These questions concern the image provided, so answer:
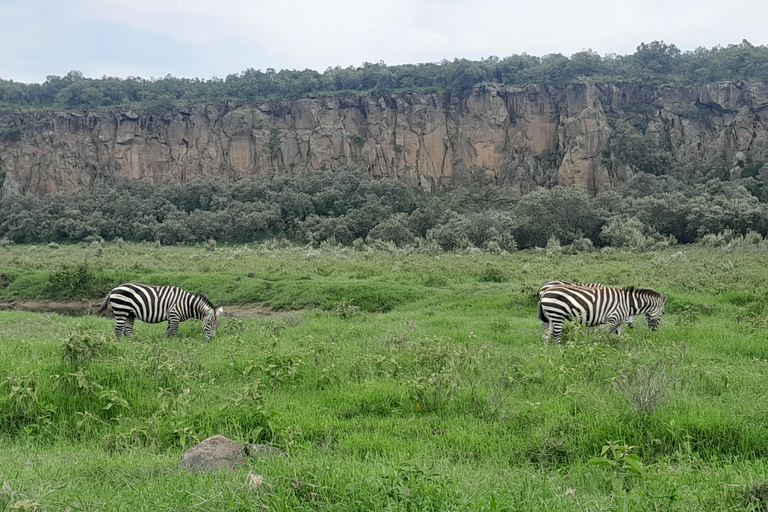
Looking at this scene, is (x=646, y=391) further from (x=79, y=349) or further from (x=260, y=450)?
(x=79, y=349)

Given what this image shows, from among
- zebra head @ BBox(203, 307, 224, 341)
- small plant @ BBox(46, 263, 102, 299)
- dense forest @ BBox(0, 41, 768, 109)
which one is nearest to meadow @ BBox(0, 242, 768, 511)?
zebra head @ BBox(203, 307, 224, 341)

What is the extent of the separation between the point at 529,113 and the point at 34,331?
251 ft

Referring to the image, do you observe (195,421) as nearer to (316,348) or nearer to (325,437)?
(325,437)

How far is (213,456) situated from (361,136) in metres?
84.0

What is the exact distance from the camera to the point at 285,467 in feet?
14.2

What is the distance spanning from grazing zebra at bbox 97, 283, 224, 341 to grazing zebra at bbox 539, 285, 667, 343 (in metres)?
6.96

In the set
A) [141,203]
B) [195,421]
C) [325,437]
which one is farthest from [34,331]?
[141,203]

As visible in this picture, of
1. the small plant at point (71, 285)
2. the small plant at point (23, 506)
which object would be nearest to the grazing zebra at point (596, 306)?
the small plant at point (23, 506)

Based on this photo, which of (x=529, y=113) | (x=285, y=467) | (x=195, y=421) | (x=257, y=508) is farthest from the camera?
(x=529, y=113)

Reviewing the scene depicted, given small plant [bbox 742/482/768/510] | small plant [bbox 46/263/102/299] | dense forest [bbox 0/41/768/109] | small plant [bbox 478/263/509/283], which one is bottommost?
small plant [bbox 46/263/102/299]

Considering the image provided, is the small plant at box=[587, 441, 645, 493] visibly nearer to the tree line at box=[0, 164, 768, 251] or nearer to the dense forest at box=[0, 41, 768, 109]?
the tree line at box=[0, 164, 768, 251]

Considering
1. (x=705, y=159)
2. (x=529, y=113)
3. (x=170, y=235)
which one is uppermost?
(x=529, y=113)

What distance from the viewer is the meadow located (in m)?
3.98

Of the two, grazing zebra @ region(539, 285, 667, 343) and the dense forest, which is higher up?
the dense forest
